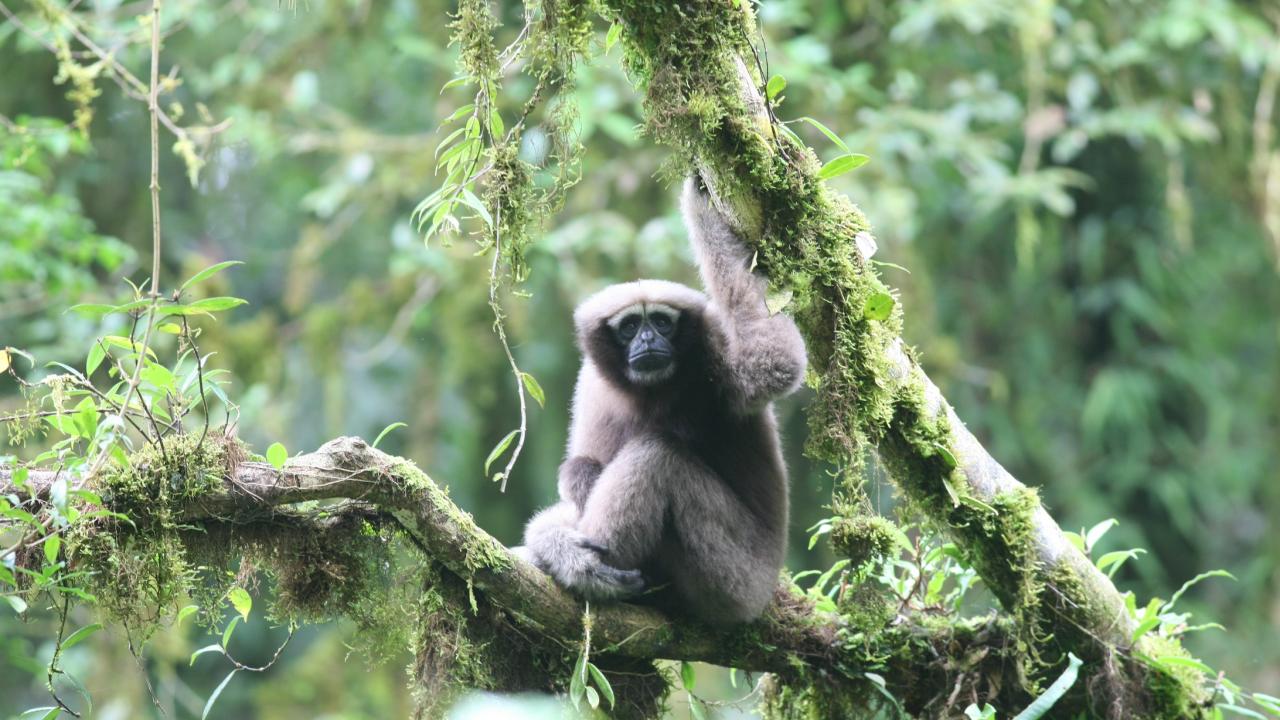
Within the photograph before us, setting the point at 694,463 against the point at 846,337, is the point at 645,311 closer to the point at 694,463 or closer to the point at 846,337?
the point at 694,463

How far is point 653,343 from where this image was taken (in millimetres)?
6215

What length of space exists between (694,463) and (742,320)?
1.00 metres

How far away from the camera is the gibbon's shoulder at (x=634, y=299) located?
21.1ft

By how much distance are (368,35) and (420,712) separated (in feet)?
28.9

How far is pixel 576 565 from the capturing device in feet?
17.6

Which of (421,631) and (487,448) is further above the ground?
(421,631)

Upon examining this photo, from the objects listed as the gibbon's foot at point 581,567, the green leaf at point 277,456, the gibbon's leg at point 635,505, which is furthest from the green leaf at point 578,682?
the green leaf at point 277,456

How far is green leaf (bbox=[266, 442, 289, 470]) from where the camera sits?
4234 millimetres

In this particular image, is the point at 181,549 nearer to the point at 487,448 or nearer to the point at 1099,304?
the point at 487,448

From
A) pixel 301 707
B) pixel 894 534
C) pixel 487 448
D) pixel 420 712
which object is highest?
pixel 894 534

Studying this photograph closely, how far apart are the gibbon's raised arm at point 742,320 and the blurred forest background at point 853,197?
4.49 m

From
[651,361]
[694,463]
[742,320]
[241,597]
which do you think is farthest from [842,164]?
[241,597]

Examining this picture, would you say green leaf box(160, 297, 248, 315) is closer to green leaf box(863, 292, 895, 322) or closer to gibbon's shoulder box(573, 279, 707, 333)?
green leaf box(863, 292, 895, 322)

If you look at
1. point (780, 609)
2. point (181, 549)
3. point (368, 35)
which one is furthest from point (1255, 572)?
point (181, 549)
